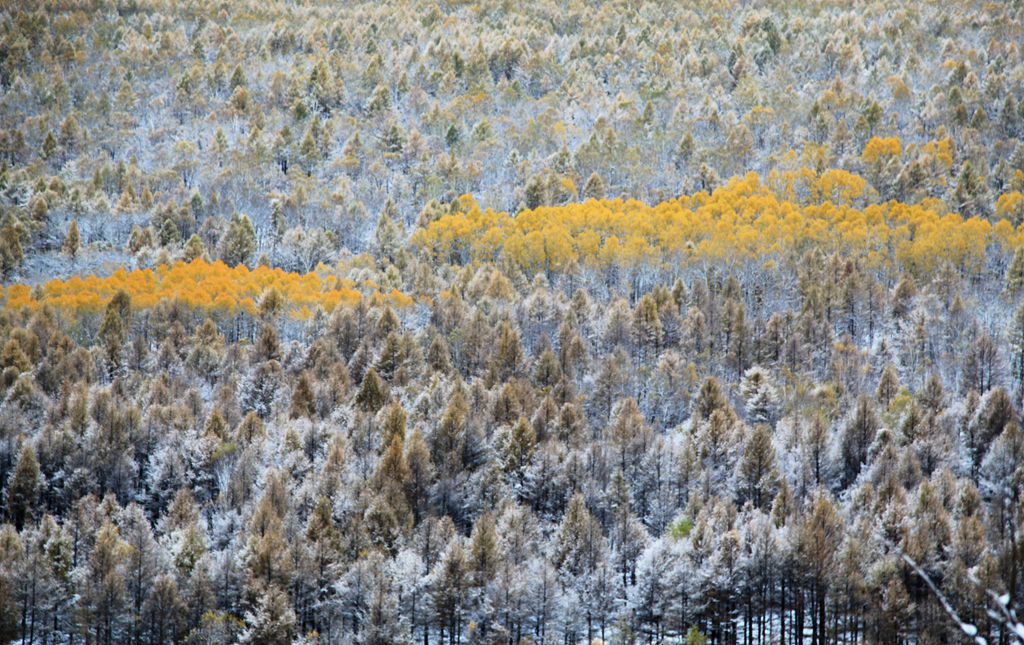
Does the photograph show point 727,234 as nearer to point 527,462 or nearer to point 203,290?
point 527,462

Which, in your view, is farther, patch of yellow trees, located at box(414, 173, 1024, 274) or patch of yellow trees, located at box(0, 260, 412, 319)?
patch of yellow trees, located at box(414, 173, 1024, 274)

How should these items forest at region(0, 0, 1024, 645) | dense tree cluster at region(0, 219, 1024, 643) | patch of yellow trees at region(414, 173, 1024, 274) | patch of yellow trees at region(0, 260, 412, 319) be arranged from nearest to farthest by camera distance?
dense tree cluster at region(0, 219, 1024, 643) → forest at region(0, 0, 1024, 645) → patch of yellow trees at region(0, 260, 412, 319) → patch of yellow trees at region(414, 173, 1024, 274)

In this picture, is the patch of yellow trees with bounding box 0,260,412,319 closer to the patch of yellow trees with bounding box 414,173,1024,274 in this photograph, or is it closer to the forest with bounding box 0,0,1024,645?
the forest with bounding box 0,0,1024,645

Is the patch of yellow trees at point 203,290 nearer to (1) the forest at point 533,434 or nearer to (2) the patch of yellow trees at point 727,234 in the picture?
(1) the forest at point 533,434

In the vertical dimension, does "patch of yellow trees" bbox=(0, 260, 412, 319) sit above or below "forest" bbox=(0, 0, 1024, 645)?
above

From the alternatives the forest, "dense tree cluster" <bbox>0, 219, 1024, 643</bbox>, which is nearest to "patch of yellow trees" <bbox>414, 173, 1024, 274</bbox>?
the forest

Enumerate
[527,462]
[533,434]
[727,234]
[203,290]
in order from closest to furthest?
[527,462] → [533,434] → [203,290] → [727,234]

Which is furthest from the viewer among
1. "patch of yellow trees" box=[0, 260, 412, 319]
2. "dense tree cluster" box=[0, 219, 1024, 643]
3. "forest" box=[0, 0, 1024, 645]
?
"patch of yellow trees" box=[0, 260, 412, 319]

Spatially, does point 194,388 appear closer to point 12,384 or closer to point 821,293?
point 12,384

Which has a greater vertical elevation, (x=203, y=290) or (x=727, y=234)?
(x=727, y=234)

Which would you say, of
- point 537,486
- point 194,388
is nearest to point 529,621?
point 537,486

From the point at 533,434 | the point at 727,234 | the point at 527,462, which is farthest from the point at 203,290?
the point at 727,234

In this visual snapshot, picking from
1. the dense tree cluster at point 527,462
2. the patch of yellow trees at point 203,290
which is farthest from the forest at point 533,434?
the patch of yellow trees at point 203,290

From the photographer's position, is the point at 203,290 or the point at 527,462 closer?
the point at 527,462
